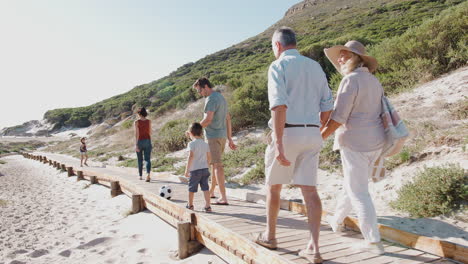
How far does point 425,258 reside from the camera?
3.00 metres

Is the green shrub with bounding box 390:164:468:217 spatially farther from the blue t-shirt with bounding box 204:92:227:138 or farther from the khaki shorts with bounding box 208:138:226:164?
the blue t-shirt with bounding box 204:92:227:138

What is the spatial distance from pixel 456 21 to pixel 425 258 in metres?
11.2

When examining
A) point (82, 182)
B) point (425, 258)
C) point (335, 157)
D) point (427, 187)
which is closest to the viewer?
point (425, 258)

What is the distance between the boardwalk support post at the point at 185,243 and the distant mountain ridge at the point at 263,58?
31.4 feet

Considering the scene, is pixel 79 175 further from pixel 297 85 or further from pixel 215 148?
pixel 297 85

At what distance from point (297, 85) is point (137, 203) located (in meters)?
4.83

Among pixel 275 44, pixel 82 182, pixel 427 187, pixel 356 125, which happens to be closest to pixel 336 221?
pixel 356 125

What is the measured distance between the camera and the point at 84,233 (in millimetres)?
6020

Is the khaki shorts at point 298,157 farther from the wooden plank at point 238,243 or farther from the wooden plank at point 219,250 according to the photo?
the wooden plank at point 219,250


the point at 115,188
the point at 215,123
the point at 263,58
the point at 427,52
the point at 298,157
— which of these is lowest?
the point at 115,188

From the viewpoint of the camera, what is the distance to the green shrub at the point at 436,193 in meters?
4.31

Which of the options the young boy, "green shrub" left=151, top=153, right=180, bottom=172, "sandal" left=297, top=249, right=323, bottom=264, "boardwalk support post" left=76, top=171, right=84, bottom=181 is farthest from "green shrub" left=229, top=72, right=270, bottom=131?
"sandal" left=297, top=249, right=323, bottom=264

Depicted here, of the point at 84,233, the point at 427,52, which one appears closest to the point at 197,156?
the point at 84,233

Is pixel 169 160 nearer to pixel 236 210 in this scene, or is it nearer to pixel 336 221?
pixel 236 210
